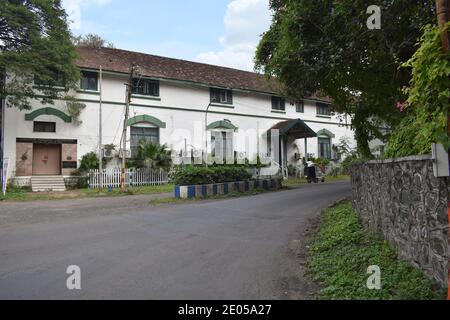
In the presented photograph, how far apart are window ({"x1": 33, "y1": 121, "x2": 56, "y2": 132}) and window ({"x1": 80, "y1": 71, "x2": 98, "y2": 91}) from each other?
2.85m

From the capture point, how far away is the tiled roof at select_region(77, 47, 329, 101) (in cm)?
2431

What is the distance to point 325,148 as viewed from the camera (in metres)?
35.7

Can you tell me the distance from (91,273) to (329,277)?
3.47 meters

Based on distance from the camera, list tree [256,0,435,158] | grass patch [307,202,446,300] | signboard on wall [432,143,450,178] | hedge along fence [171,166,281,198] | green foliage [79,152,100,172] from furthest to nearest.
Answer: green foliage [79,152,100,172] < hedge along fence [171,166,281,198] < tree [256,0,435,158] < grass patch [307,202,446,300] < signboard on wall [432,143,450,178]

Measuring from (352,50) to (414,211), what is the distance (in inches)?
248

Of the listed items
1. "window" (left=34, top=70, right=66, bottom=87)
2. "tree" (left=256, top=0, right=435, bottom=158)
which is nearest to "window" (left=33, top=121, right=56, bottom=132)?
"window" (left=34, top=70, right=66, bottom=87)

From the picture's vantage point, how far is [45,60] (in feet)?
62.9

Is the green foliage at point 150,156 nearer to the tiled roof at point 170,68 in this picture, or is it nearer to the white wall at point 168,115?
the white wall at point 168,115

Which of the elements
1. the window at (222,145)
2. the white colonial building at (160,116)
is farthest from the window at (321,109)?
the window at (222,145)

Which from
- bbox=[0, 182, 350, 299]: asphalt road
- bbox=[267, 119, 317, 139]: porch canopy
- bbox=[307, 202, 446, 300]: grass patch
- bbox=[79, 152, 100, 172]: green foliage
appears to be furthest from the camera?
bbox=[267, 119, 317, 139]: porch canopy

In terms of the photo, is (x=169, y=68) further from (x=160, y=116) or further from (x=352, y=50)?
(x=352, y=50)

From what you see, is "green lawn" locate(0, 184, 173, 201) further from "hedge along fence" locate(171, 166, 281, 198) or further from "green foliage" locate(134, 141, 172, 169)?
"green foliage" locate(134, 141, 172, 169)

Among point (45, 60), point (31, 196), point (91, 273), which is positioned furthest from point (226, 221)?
point (45, 60)

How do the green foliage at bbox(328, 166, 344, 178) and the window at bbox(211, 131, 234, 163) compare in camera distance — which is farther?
the green foliage at bbox(328, 166, 344, 178)
